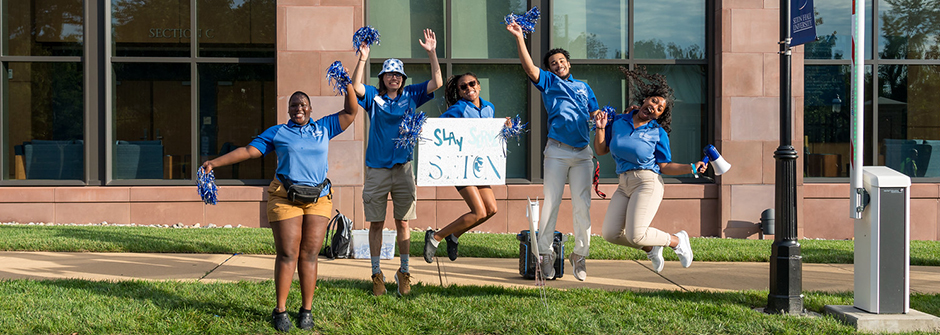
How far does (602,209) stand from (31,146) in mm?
8957

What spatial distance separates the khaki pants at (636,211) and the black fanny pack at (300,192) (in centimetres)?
270

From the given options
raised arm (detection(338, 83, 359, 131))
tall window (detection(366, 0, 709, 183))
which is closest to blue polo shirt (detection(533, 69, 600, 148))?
raised arm (detection(338, 83, 359, 131))

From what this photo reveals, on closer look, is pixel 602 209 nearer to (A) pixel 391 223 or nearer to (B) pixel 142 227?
(A) pixel 391 223

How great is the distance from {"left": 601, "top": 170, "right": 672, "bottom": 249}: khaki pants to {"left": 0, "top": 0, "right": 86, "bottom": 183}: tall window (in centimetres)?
875

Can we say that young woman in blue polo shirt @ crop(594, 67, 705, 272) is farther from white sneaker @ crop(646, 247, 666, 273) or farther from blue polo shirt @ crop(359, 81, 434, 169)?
blue polo shirt @ crop(359, 81, 434, 169)

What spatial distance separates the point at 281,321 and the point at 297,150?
1.17m

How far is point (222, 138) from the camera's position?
11.5 metres

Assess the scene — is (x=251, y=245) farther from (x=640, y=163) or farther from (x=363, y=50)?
(x=640, y=163)

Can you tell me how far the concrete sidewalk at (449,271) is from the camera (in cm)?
673

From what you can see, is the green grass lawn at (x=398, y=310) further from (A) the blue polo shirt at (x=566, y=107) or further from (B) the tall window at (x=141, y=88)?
(B) the tall window at (x=141, y=88)

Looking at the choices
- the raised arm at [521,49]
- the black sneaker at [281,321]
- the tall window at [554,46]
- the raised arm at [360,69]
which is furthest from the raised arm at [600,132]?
the tall window at [554,46]

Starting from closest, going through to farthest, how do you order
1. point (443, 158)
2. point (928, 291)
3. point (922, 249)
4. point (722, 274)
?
point (443, 158)
point (928, 291)
point (722, 274)
point (922, 249)

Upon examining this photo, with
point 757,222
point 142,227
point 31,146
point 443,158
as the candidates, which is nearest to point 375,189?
point 443,158

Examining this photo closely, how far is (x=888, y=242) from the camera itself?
524 centimetres
